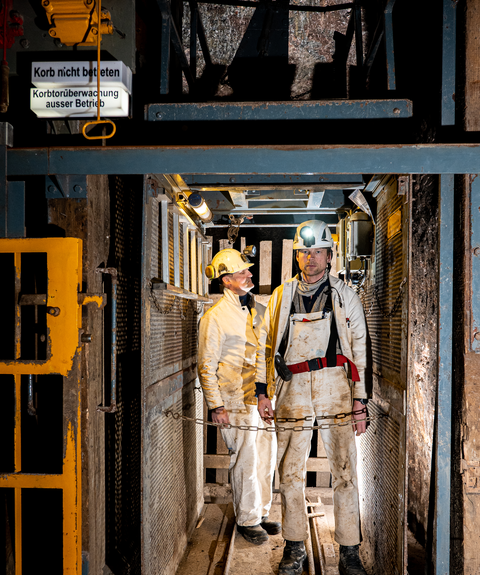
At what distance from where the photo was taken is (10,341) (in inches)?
130

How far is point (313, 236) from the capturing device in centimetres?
393

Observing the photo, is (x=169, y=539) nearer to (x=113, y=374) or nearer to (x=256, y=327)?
(x=113, y=374)

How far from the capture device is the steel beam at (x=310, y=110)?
3.24 metres

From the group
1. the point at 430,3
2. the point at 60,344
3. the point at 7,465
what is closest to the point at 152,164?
the point at 60,344

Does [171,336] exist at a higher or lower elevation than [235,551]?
higher

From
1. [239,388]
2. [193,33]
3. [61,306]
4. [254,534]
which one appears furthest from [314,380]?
[193,33]

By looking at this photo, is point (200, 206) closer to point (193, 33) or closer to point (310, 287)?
point (310, 287)

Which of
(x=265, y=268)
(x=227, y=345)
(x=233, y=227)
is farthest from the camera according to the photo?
(x=265, y=268)

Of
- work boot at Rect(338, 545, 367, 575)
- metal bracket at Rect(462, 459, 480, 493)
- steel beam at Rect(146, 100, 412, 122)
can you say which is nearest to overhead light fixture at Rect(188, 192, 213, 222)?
steel beam at Rect(146, 100, 412, 122)

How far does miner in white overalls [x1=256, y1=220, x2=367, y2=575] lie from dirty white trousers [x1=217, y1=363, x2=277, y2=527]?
0.61 meters

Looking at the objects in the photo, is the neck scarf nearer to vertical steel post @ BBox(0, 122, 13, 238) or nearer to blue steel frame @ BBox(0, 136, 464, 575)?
blue steel frame @ BBox(0, 136, 464, 575)

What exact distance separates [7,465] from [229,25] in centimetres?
427

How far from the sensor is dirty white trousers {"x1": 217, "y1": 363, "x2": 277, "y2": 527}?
433cm

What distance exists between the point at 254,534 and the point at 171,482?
3.99 ft
